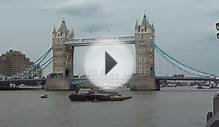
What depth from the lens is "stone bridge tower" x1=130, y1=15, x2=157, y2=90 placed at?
10869cm

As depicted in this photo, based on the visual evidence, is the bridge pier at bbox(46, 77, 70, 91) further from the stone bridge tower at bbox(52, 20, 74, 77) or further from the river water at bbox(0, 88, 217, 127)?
the river water at bbox(0, 88, 217, 127)

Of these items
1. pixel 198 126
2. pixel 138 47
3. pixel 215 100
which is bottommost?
pixel 198 126

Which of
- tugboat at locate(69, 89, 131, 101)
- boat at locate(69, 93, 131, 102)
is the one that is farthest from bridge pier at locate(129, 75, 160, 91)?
boat at locate(69, 93, 131, 102)

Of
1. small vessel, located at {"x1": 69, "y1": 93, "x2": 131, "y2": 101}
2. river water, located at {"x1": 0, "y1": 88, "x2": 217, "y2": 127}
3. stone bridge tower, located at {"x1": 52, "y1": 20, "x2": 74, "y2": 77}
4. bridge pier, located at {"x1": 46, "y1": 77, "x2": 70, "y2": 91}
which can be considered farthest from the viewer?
stone bridge tower, located at {"x1": 52, "y1": 20, "x2": 74, "y2": 77}

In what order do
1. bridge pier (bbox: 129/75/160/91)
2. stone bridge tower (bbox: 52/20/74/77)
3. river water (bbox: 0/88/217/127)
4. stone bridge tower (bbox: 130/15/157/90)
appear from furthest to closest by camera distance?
stone bridge tower (bbox: 52/20/74/77), stone bridge tower (bbox: 130/15/157/90), bridge pier (bbox: 129/75/160/91), river water (bbox: 0/88/217/127)

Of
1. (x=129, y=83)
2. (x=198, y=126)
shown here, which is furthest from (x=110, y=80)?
(x=198, y=126)

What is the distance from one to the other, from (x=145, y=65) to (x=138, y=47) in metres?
4.87

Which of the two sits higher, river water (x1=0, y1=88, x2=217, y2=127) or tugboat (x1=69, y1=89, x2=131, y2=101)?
tugboat (x1=69, y1=89, x2=131, y2=101)

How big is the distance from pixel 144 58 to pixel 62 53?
21983mm

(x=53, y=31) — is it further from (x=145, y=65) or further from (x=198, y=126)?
(x=198, y=126)

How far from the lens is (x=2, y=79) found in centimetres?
12019

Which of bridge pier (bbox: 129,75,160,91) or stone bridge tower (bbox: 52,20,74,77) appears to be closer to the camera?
bridge pier (bbox: 129,75,160,91)

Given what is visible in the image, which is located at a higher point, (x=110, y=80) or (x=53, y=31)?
(x=53, y=31)

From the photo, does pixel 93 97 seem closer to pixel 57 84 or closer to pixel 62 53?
pixel 57 84
